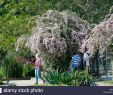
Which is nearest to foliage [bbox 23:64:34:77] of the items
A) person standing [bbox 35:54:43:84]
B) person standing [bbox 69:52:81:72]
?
person standing [bbox 35:54:43:84]

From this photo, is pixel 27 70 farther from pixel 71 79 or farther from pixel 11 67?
pixel 71 79

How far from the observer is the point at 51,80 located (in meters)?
20.3

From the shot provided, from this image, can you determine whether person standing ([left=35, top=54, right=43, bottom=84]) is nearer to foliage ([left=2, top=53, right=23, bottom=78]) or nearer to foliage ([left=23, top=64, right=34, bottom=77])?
foliage ([left=2, top=53, right=23, bottom=78])

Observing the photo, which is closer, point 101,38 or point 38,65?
point 101,38

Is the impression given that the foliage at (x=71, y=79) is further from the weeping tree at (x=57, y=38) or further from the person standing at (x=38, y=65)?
the person standing at (x=38, y=65)

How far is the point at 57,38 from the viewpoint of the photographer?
73.3ft

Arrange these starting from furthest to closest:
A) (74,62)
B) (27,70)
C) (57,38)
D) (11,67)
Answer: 1. (27,70)
2. (11,67)
3. (57,38)
4. (74,62)

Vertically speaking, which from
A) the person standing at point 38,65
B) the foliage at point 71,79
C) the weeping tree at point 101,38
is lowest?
the foliage at point 71,79

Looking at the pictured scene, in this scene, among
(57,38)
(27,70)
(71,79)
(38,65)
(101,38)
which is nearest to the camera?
(71,79)

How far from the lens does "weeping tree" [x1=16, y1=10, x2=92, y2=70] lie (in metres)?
22.2

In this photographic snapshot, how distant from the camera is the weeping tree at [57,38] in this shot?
22250mm

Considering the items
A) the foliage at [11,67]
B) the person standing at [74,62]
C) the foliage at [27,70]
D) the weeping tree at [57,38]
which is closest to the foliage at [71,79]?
the person standing at [74,62]

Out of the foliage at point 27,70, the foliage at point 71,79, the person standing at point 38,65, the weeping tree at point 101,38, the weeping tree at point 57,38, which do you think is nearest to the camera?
the foliage at point 71,79

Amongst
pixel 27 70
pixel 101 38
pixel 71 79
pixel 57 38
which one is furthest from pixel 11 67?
pixel 71 79
